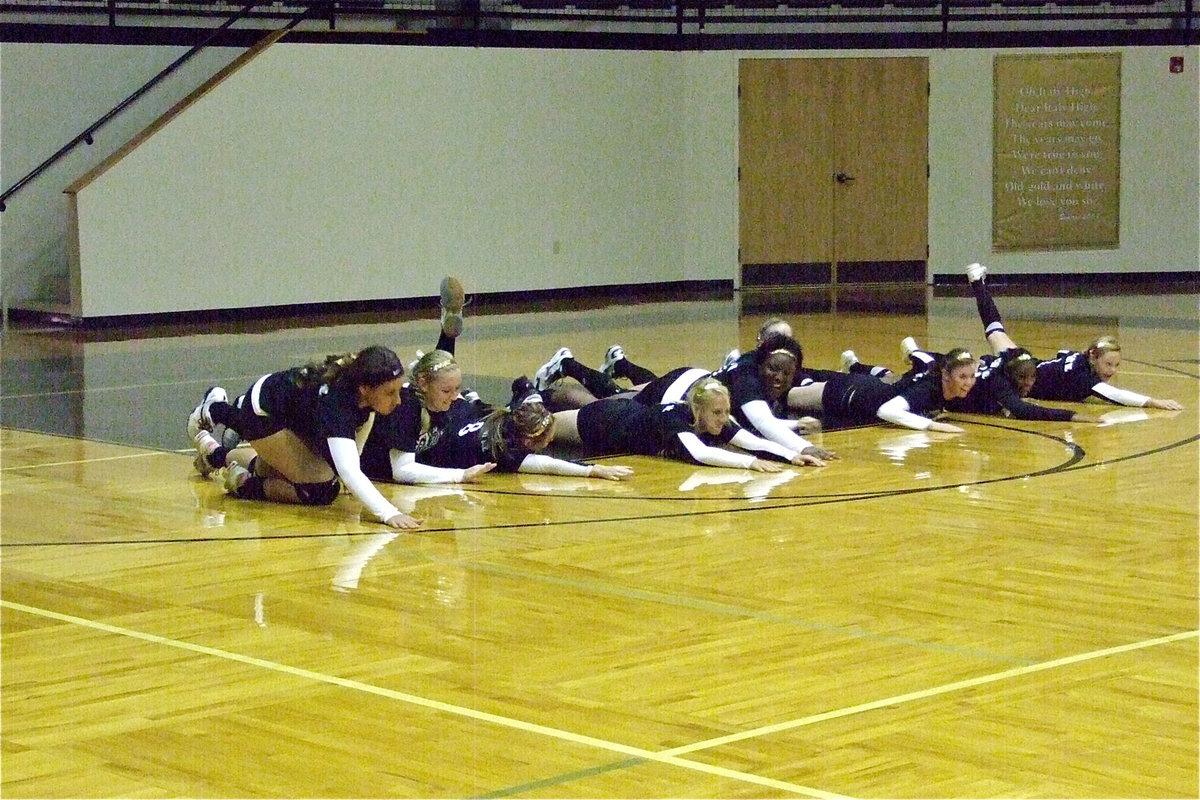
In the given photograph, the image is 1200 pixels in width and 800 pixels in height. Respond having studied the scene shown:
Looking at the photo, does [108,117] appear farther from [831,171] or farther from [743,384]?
[743,384]

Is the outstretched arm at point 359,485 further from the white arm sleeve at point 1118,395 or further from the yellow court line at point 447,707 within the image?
the white arm sleeve at point 1118,395

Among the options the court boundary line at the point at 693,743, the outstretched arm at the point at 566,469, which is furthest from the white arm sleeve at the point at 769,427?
the court boundary line at the point at 693,743

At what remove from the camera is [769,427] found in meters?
7.73

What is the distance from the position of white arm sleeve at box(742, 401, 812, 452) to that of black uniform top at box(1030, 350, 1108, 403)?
2.20 metres

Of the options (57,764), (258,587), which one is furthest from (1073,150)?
(57,764)

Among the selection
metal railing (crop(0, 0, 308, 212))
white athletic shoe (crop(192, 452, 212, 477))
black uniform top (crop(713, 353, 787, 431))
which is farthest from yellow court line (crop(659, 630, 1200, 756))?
metal railing (crop(0, 0, 308, 212))

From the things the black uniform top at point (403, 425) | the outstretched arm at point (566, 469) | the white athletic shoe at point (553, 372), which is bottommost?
the outstretched arm at point (566, 469)

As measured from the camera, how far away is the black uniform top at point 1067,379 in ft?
30.6

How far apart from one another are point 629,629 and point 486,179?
12373 mm

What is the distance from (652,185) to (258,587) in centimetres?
1304

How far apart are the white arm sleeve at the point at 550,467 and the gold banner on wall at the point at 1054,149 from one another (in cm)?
1219

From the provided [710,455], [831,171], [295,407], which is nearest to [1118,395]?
[710,455]

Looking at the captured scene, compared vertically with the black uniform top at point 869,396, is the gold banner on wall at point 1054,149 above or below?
above

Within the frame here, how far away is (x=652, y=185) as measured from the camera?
18.0m
